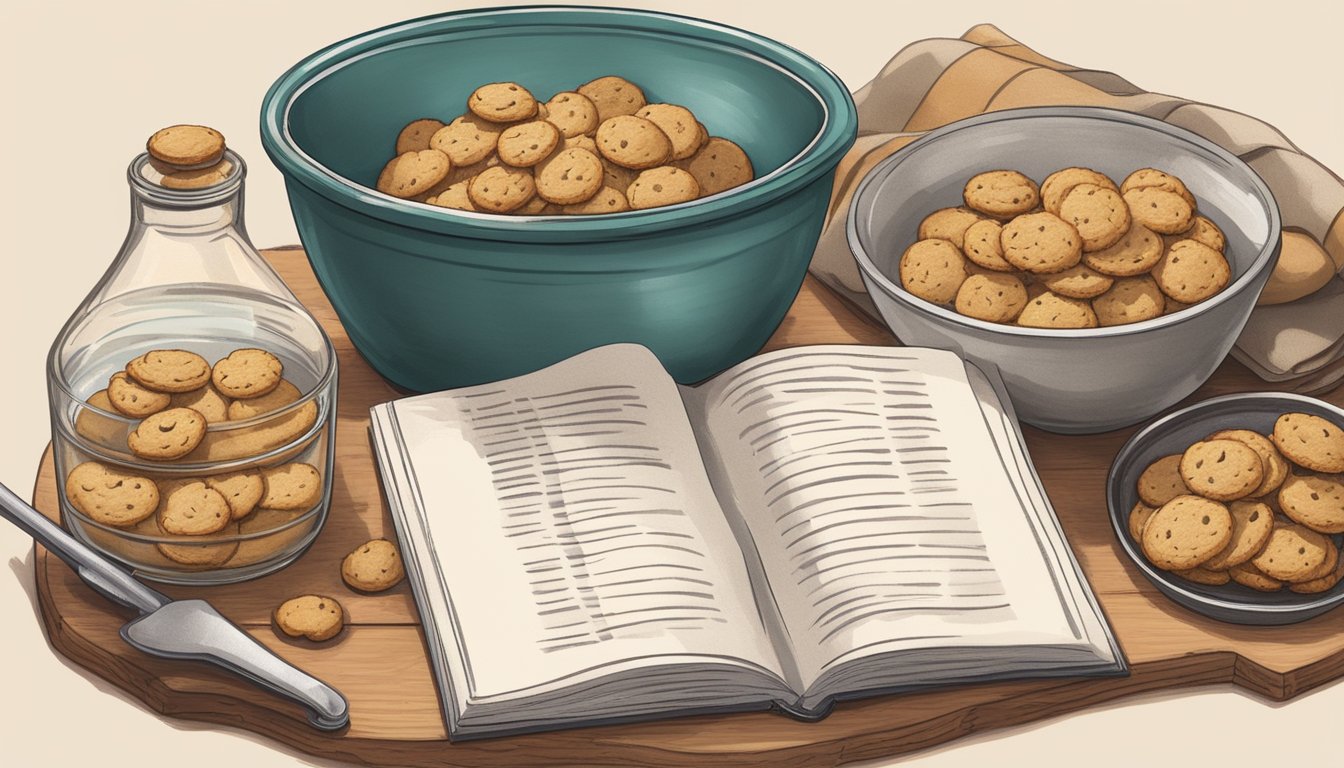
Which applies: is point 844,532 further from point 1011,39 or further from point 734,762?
Result: point 1011,39

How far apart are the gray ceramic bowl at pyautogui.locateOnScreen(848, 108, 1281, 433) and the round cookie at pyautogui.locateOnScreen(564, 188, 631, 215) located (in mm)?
202

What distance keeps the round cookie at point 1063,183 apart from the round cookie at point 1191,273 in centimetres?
8

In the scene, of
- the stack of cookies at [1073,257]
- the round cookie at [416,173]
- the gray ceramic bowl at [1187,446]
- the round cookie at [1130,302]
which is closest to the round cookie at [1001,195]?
the stack of cookies at [1073,257]

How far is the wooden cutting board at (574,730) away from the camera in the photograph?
1.45 metres

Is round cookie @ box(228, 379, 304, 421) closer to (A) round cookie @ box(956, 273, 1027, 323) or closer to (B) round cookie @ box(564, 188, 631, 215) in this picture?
(B) round cookie @ box(564, 188, 631, 215)

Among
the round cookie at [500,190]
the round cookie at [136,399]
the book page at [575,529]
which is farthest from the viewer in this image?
the round cookie at [500,190]

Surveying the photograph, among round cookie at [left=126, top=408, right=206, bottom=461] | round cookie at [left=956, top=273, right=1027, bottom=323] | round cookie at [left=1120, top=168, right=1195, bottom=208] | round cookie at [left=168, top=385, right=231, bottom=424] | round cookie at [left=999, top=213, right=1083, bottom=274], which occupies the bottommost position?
round cookie at [left=168, top=385, right=231, bottom=424]

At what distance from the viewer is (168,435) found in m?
1.50

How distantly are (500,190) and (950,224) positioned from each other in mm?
393

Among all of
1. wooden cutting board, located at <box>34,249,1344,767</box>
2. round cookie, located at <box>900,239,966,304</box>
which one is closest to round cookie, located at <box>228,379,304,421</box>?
wooden cutting board, located at <box>34,249,1344,767</box>

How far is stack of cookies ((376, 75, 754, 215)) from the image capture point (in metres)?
A: 1.65

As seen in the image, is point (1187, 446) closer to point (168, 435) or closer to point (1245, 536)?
point (1245, 536)

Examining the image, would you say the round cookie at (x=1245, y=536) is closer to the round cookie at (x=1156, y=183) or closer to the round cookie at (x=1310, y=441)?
the round cookie at (x=1310, y=441)

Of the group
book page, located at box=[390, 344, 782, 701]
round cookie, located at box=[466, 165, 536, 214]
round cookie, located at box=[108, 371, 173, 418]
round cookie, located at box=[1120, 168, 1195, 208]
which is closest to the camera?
book page, located at box=[390, 344, 782, 701]
